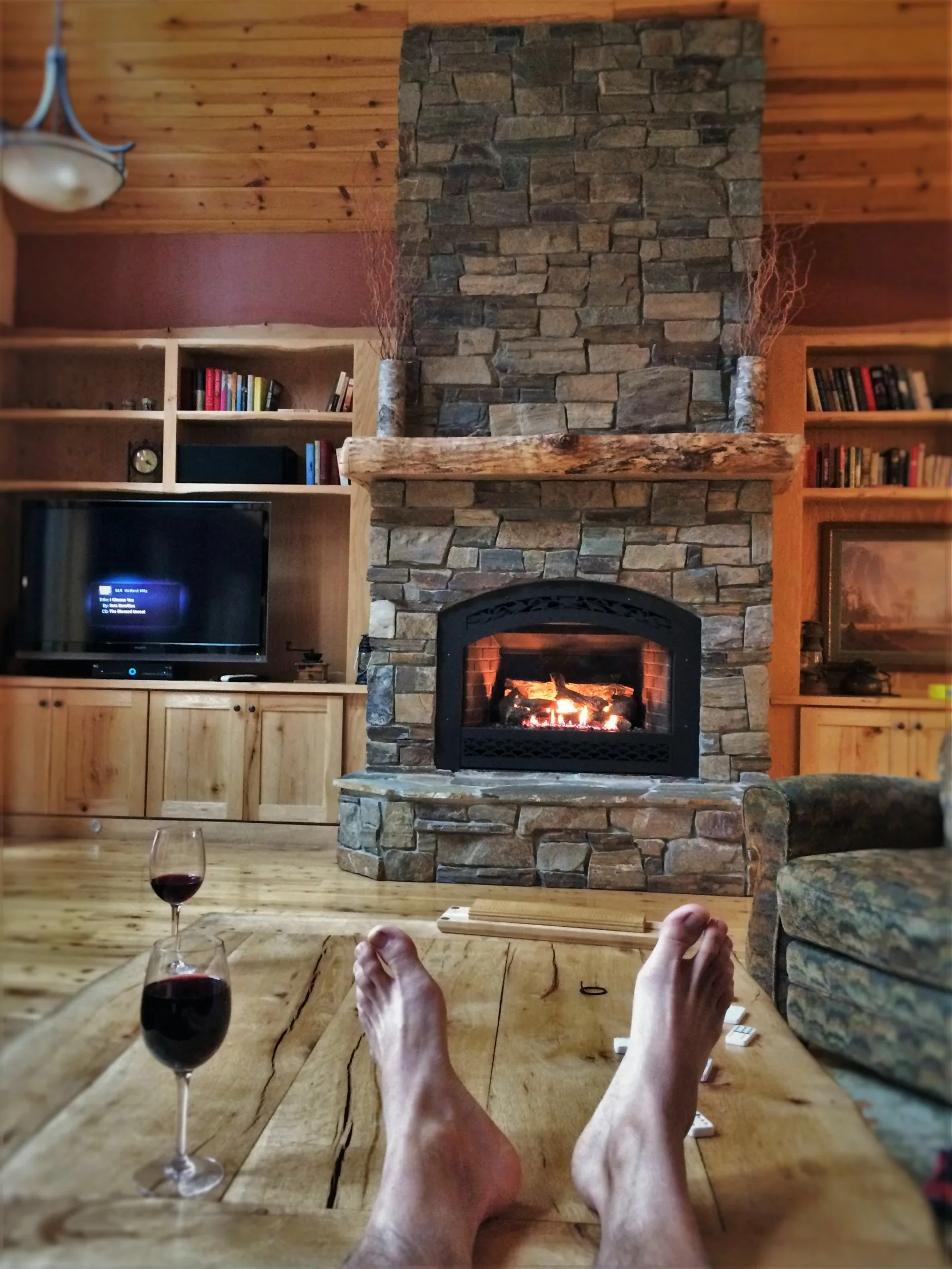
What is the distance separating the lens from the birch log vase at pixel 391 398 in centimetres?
207

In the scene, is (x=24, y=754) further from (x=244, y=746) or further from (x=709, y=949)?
(x=244, y=746)

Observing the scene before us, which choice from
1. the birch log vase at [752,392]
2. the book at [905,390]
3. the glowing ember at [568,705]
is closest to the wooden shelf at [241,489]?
the glowing ember at [568,705]

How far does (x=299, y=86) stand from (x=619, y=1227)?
762mm

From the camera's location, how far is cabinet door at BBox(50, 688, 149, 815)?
45cm

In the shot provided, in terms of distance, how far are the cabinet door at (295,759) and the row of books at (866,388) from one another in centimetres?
129

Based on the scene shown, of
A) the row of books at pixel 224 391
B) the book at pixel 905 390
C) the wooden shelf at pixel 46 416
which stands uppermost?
Answer: the row of books at pixel 224 391

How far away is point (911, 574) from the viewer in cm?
44

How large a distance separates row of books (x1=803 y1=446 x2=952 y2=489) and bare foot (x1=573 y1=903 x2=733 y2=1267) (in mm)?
332

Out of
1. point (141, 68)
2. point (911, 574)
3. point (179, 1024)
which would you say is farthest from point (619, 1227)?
point (141, 68)

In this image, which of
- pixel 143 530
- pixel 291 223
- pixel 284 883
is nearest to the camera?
pixel 291 223

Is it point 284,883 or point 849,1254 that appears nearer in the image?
point 849,1254

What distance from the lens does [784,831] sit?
114cm

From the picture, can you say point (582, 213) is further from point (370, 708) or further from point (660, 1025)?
point (660, 1025)

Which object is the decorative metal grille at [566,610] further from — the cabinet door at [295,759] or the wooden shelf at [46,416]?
the wooden shelf at [46,416]
